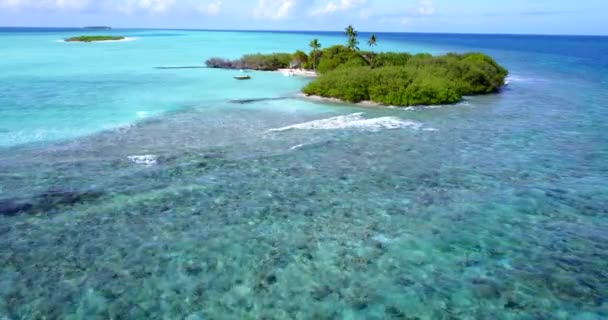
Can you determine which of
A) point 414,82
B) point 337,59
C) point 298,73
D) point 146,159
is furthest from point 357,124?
point 298,73

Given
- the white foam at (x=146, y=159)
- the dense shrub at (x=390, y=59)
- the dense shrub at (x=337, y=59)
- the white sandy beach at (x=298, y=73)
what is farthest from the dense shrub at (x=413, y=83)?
the white foam at (x=146, y=159)

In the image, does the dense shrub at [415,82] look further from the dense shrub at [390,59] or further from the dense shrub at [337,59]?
the dense shrub at [337,59]

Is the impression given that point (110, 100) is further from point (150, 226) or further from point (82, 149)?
point (150, 226)

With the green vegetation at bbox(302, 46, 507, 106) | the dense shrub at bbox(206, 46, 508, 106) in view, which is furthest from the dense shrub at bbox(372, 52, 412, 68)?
the green vegetation at bbox(302, 46, 507, 106)

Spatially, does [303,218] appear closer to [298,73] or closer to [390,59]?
[390,59]

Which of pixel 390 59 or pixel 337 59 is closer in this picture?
pixel 390 59
